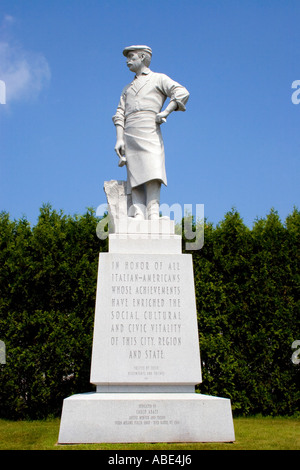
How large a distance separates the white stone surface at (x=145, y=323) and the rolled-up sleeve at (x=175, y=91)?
2.62 m

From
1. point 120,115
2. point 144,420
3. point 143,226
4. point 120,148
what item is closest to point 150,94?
point 120,115

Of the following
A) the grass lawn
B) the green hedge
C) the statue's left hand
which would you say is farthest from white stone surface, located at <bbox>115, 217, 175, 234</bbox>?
the grass lawn

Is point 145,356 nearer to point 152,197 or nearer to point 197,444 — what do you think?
point 197,444

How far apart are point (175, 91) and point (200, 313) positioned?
4.65 metres

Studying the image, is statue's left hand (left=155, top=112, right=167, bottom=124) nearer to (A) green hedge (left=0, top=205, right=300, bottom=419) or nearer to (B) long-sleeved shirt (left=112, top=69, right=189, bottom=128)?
(B) long-sleeved shirt (left=112, top=69, right=189, bottom=128)

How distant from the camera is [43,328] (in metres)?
9.55

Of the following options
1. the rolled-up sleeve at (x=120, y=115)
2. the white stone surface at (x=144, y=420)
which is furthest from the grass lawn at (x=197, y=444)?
the rolled-up sleeve at (x=120, y=115)

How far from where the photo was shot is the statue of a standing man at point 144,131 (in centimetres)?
758

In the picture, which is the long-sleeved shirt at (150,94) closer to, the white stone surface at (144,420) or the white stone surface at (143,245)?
the white stone surface at (143,245)

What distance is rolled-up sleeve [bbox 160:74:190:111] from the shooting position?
7715 mm

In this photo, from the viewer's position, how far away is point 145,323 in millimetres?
6754
